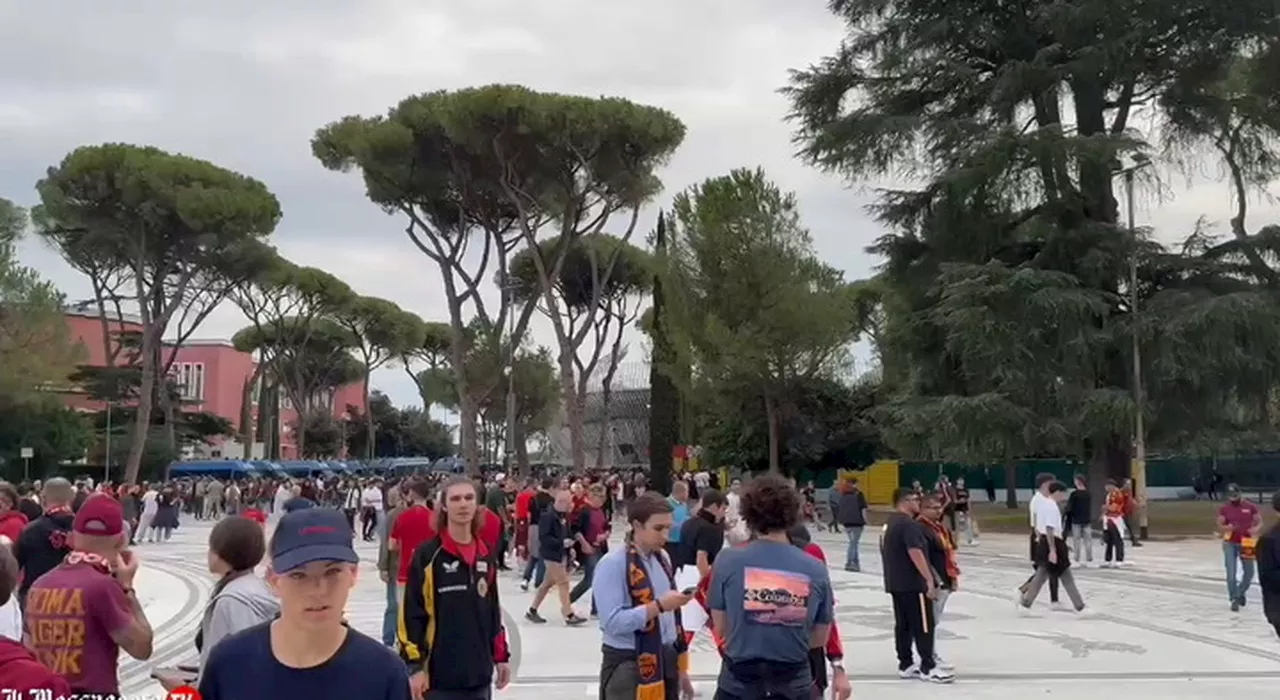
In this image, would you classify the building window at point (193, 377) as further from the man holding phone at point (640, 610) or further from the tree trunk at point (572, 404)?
the man holding phone at point (640, 610)

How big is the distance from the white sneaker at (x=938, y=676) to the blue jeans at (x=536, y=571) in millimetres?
8193

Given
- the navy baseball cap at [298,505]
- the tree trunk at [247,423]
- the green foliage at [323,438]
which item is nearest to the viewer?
the navy baseball cap at [298,505]

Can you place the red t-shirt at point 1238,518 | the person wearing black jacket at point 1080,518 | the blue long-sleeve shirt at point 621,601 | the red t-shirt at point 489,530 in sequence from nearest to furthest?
the blue long-sleeve shirt at point 621,601 → the red t-shirt at point 489,530 → the red t-shirt at point 1238,518 → the person wearing black jacket at point 1080,518

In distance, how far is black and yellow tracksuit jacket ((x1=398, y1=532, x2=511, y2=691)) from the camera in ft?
17.1

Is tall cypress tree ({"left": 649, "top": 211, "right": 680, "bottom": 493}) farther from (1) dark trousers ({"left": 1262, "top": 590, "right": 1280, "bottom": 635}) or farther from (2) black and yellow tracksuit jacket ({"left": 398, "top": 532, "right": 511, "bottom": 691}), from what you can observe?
(2) black and yellow tracksuit jacket ({"left": 398, "top": 532, "right": 511, "bottom": 691})

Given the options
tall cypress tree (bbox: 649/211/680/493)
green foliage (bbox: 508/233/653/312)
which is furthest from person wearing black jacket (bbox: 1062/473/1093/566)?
green foliage (bbox: 508/233/653/312)

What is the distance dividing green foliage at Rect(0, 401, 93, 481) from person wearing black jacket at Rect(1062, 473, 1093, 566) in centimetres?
3802

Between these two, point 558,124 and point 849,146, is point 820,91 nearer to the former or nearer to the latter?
point 849,146

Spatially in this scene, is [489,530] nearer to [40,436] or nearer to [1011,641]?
[1011,641]

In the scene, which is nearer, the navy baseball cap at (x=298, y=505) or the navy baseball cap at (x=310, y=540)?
the navy baseball cap at (x=310, y=540)

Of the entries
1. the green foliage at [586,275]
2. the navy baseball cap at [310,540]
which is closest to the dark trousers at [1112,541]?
the navy baseball cap at [310,540]

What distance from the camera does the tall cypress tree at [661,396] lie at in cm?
4328

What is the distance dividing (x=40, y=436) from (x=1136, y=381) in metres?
38.4

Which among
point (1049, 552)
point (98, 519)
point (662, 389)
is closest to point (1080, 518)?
point (1049, 552)
